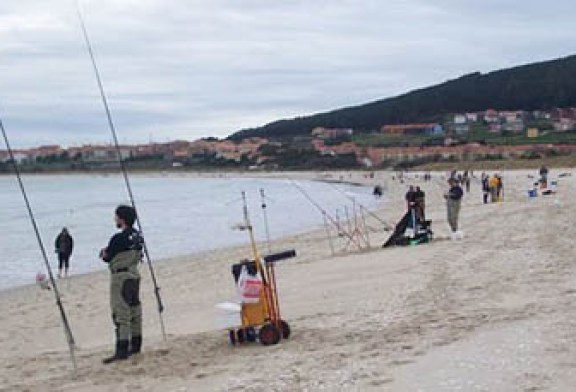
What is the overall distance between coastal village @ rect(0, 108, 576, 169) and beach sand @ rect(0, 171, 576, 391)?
89553 millimetres

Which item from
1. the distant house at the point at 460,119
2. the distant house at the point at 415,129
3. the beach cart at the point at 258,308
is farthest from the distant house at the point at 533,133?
the beach cart at the point at 258,308

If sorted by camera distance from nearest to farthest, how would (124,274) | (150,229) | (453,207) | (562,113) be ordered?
(124,274)
(453,207)
(150,229)
(562,113)

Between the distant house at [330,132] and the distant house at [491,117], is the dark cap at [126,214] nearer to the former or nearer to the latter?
the distant house at [491,117]

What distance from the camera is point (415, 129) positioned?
171 meters

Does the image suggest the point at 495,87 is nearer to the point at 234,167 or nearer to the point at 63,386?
the point at 234,167

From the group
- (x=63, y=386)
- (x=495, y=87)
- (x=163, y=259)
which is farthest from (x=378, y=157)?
(x=63, y=386)

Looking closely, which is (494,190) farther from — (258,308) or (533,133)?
(533,133)

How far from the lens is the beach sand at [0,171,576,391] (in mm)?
7074

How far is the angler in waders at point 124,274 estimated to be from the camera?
351 inches

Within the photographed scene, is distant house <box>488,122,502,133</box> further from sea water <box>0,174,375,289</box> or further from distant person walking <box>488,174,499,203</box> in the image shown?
distant person walking <box>488,174,499,203</box>

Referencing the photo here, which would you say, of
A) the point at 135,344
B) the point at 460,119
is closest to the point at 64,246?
the point at 135,344

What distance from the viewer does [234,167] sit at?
17425 cm

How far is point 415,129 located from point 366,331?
164 m

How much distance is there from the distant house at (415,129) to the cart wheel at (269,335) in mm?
156439
